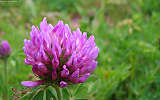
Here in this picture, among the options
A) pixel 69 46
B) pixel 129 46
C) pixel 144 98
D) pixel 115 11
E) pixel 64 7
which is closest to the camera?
pixel 69 46

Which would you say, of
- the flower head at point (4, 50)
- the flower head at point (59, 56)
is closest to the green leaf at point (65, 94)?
the flower head at point (59, 56)

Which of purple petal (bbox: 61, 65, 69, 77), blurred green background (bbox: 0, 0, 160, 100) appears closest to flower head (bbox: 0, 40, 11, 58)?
blurred green background (bbox: 0, 0, 160, 100)

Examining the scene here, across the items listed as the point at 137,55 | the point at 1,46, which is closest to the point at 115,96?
the point at 137,55

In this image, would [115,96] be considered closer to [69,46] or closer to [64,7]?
[69,46]

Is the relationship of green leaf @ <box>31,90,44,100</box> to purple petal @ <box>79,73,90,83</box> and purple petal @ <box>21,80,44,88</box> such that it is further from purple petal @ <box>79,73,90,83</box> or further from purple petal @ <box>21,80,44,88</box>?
purple petal @ <box>79,73,90,83</box>

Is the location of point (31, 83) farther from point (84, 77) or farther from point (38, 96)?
point (84, 77)

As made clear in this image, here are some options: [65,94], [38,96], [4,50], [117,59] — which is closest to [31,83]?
[38,96]

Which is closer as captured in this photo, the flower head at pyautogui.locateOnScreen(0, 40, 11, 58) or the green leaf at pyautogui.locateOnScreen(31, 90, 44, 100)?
the green leaf at pyautogui.locateOnScreen(31, 90, 44, 100)

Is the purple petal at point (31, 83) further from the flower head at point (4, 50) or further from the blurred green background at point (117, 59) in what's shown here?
the flower head at point (4, 50)

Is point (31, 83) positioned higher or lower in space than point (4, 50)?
lower
